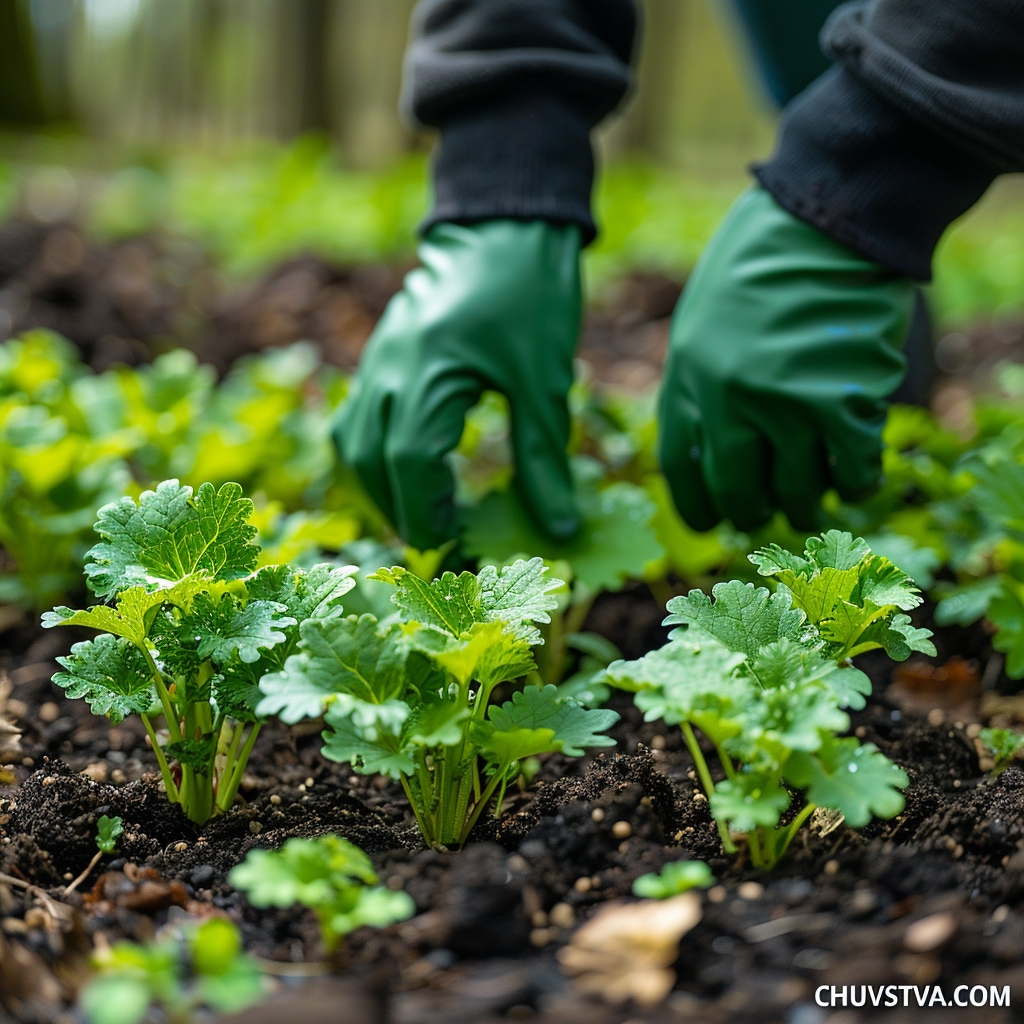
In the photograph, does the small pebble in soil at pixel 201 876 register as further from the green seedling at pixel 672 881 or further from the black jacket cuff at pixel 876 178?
the black jacket cuff at pixel 876 178

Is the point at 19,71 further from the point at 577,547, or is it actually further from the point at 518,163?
the point at 577,547

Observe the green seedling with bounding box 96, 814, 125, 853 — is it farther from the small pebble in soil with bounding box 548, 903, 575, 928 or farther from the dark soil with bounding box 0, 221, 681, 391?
the dark soil with bounding box 0, 221, 681, 391

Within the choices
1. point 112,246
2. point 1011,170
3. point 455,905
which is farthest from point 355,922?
point 112,246

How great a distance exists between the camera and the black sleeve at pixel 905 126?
1.42 metres

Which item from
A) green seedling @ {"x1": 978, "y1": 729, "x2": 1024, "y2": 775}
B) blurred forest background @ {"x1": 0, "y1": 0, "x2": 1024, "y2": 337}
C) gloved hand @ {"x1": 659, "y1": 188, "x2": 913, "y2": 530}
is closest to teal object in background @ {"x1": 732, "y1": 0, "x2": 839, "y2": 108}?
blurred forest background @ {"x1": 0, "y1": 0, "x2": 1024, "y2": 337}

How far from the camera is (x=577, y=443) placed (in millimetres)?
2143

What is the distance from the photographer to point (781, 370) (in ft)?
4.94

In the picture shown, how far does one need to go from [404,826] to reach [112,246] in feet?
12.7

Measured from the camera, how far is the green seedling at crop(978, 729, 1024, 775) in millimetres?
1199

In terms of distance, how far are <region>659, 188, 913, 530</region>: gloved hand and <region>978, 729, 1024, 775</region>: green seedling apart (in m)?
0.49

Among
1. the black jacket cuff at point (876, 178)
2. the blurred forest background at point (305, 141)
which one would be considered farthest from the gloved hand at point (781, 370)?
the blurred forest background at point (305, 141)

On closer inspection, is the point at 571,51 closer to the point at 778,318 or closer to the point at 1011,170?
the point at 778,318

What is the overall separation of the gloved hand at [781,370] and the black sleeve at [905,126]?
0.05 m

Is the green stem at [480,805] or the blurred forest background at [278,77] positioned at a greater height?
the blurred forest background at [278,77]
